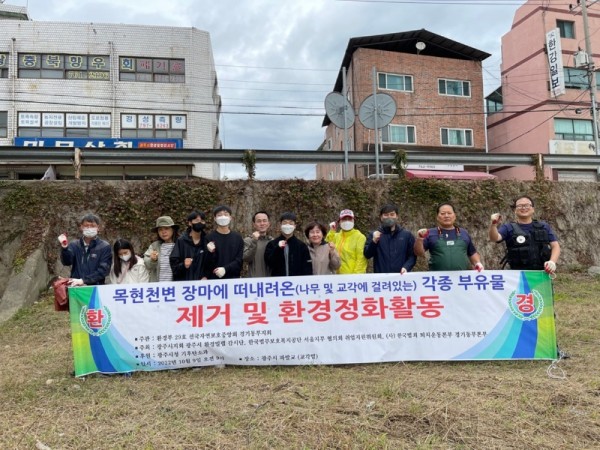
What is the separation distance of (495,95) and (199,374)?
99.0 ft

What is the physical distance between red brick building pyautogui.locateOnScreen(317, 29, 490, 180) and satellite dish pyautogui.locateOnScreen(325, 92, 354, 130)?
50.5 ft

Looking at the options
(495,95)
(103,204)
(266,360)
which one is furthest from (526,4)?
(266,360)

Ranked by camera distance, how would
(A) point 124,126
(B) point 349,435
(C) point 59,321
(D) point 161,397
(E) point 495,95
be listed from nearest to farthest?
(B) point 349,435
(D) point 161,397
(C) point 59,321
(A) point 124,126
(E) point 495,95

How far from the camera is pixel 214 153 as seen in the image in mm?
7961

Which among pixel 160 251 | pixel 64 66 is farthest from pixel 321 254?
pixel 64 66

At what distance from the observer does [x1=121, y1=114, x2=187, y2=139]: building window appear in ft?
69.0

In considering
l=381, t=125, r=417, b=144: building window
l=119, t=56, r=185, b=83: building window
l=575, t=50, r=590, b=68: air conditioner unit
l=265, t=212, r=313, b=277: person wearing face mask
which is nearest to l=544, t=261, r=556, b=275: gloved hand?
l=265, t=212, r=313, b=277: person wearing face mask

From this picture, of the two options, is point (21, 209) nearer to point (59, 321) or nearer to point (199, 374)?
point (59, 321)

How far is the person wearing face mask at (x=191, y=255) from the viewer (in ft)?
14.0

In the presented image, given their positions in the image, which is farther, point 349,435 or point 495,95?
point 495,95

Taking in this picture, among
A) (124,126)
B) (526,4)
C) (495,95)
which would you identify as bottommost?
(124,126)

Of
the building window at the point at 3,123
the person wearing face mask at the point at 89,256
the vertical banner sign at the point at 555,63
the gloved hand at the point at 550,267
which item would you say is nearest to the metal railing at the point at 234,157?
the person wearing face mask at the point at 89,256

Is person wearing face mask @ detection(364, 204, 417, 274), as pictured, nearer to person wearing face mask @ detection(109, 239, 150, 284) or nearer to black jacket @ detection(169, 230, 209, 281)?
black jacket @ detection(169, 230, 209, 281)

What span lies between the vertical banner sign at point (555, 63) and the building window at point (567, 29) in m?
1.95
